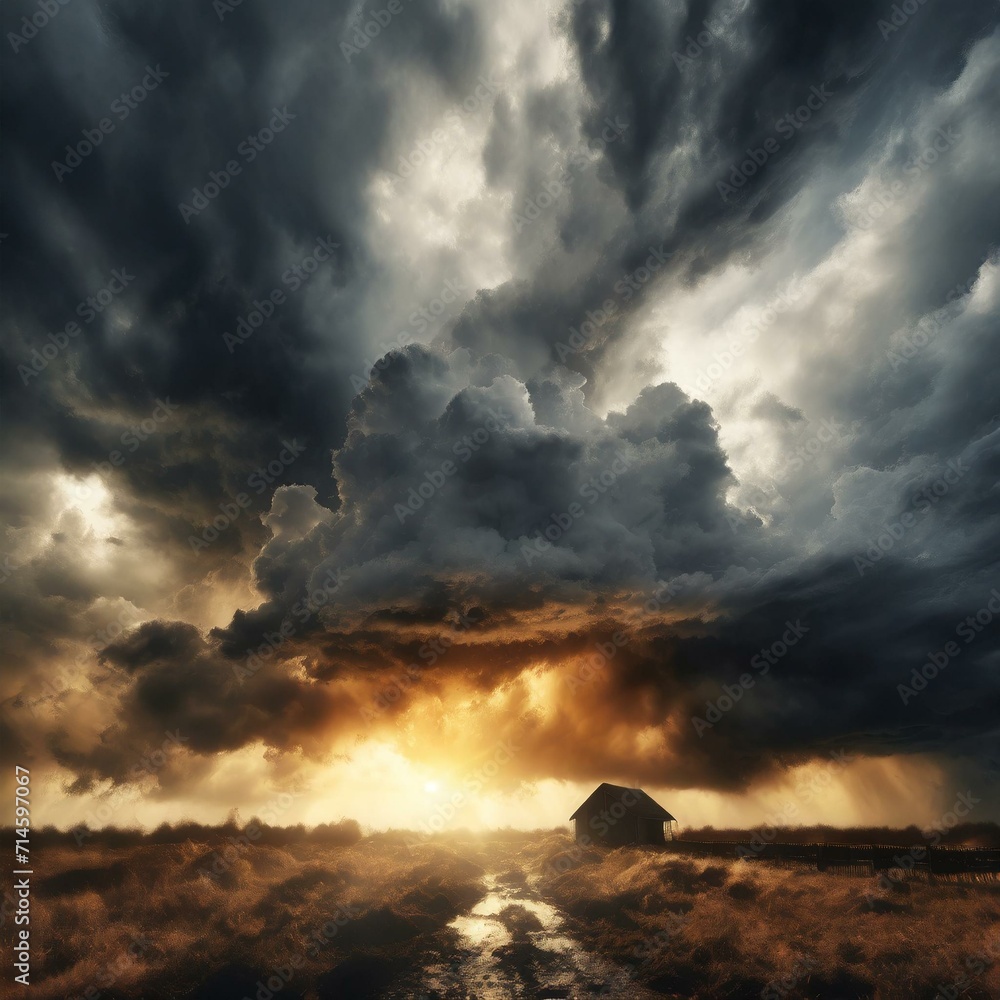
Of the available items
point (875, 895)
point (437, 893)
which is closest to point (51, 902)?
point (437, 893)

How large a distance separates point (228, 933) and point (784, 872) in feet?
105

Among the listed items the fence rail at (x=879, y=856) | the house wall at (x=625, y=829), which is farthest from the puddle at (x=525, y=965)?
the house wall at (x=625, y=829)

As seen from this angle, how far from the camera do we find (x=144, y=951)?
23.8 meters

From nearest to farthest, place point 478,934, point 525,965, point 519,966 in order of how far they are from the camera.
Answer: point 519,966
point 525,965
point 478,934

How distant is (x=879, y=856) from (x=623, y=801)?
34624 millimetres

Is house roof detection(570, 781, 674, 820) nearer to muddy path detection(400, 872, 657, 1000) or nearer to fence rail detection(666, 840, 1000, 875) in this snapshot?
fence rail detection(666, 840, 1000, 875)

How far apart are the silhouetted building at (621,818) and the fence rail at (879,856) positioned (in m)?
18.1

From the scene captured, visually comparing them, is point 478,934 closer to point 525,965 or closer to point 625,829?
point 525,965

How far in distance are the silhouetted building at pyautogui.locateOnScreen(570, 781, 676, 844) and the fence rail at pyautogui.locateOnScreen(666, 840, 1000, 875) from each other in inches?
712

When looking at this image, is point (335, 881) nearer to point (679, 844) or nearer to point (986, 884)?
point (679, 844)

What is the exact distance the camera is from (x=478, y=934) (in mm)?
32469

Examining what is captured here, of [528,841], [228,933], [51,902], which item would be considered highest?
[51,902]

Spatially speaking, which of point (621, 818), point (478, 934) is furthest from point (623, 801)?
point (478, 934)

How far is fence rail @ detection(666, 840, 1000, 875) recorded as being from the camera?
91.2ft
